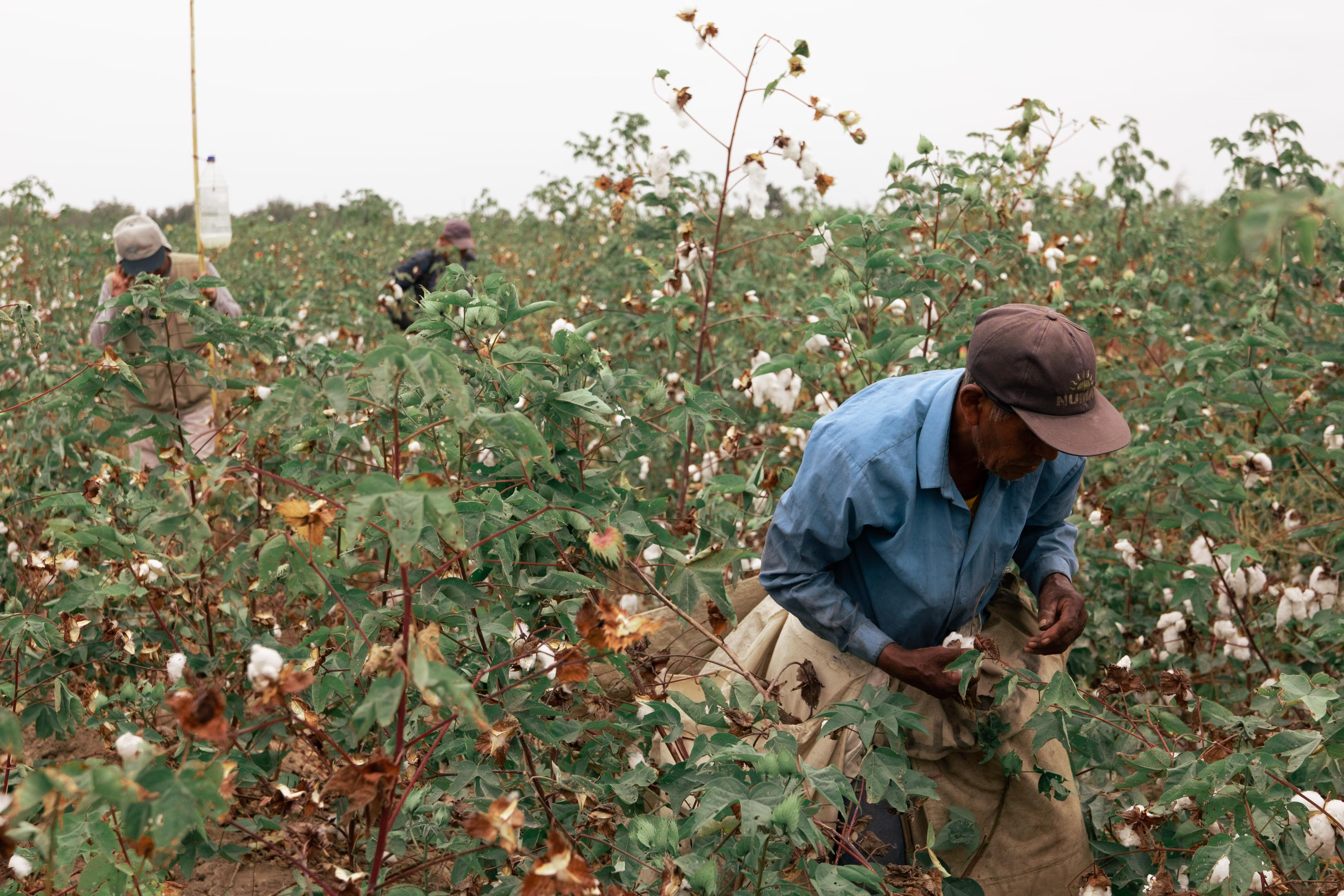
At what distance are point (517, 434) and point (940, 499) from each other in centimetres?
85

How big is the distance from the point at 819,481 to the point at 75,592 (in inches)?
51.2

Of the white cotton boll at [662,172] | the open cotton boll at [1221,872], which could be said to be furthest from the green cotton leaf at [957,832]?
the white cotton boll at [662,172]

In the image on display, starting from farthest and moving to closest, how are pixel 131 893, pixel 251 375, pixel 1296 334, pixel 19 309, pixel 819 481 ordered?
pixel 251 375
pixel 1296 334
pixel 19 309
pixel 819 481
pixel 131 893

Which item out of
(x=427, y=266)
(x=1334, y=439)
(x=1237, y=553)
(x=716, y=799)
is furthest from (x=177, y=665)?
(x=427, y=266)

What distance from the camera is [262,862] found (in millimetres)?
2471

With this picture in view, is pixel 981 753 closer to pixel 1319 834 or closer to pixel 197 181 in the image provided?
pixel 1319 834

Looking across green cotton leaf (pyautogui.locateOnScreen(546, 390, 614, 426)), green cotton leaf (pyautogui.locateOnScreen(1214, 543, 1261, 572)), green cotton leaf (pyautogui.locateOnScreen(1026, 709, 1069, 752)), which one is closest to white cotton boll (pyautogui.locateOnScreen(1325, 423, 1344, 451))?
green cotton leaf (pyautogui.locateOnScreen(1214, 543, 1261, 572))

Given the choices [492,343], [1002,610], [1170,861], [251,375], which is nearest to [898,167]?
[1002,610]

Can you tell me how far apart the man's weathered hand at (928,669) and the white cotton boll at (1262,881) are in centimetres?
46

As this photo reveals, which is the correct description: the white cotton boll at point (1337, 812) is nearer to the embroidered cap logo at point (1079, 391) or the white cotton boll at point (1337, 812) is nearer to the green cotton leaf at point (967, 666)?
the green cotton leaf at point (967, 666)

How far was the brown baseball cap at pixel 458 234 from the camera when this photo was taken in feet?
19.3

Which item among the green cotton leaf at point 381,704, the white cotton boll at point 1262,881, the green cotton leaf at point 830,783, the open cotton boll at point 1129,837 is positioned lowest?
the open cotton boll at point 1129,837

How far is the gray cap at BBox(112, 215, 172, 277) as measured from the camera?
3.74 m

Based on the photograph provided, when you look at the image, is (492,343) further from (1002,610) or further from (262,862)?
(262,862)
